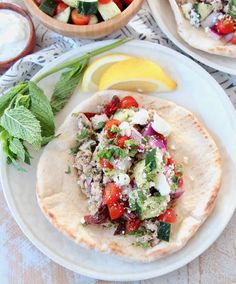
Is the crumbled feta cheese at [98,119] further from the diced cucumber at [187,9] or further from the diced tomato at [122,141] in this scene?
the diced cucumber at [187,9]

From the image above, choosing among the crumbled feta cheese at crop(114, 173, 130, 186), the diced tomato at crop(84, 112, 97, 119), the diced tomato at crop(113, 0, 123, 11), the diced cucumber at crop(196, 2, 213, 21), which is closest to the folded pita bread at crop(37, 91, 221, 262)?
the diced tomato at crop(84, 112, 97, 119)

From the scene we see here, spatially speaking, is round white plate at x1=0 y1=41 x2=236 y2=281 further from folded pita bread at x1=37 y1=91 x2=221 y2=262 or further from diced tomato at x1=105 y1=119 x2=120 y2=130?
diced tomato at x1=105 y1=119 x2=120 y2=130

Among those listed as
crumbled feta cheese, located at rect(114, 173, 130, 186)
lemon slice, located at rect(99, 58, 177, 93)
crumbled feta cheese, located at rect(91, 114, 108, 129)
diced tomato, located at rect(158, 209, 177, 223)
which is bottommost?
diced tomato, located at rect(158, 209, 177, 223)

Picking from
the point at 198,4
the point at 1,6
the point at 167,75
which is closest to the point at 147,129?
the point at 167,75

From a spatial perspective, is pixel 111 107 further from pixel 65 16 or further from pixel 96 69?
pixel 65 16

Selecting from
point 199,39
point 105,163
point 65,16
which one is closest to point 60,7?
point 65,16

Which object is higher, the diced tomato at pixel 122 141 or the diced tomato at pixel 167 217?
the diced tomato at pixel 122 141

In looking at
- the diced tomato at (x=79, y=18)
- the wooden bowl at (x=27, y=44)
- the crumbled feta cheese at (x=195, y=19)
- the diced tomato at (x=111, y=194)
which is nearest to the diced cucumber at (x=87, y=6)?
the diced tomato at (x=79, y=18)
